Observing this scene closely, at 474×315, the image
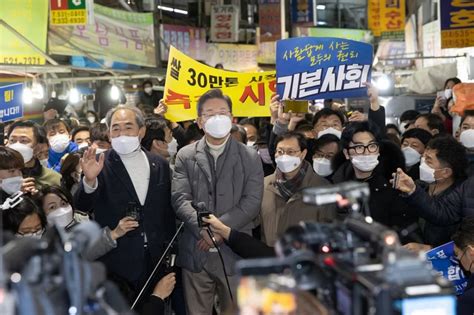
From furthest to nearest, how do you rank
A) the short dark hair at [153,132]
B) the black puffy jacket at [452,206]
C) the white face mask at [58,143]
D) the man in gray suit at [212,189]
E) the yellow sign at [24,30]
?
the yellow sign at [24,30] < the white face mask at [58,143] < the short dark hair at [153,132] < the man in gray suit at [212,189] < the black puffy jacket at [452,206]

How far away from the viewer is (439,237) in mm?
5219

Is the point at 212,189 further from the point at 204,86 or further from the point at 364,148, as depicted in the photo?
the point at 204,86

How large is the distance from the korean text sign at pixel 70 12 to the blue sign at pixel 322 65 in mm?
4455

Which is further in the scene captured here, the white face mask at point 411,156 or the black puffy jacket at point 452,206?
the white face mask at point 411,156

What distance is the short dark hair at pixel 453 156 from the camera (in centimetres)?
533

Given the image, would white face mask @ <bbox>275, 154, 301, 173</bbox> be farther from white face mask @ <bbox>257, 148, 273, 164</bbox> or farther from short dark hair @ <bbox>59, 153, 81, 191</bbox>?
white face mask @ <bbox>257, 148, 273, 164</bbox>

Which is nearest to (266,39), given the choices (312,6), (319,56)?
(312,6)

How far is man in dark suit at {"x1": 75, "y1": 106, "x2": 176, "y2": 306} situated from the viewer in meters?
5.05

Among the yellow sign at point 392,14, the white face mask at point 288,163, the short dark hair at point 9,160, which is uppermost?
the yellow sign at point 392,14

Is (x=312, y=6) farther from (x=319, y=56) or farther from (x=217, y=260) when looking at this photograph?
(x=217, y=260)

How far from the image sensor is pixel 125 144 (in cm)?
505

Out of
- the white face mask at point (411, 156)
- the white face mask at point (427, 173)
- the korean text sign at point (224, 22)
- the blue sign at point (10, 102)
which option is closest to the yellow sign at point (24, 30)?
the blue sign at point (10, 102)

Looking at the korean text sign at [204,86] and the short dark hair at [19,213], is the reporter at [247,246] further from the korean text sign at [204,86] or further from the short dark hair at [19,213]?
the korean text sign at [204,86]

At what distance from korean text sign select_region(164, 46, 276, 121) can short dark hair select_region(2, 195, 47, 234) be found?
3430 millimetres
